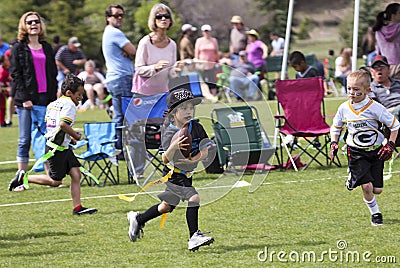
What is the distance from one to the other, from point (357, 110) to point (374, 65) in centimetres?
341

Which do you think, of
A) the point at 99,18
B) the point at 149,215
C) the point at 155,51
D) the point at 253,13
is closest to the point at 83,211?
the point at 149,215

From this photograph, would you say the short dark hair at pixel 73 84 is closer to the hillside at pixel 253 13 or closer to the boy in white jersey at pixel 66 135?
the boy in white jersey at pixel 66 135

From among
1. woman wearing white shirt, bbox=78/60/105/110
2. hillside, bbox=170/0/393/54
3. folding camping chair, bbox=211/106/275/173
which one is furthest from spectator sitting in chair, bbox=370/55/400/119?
hillside, bbox=170/0/393/54

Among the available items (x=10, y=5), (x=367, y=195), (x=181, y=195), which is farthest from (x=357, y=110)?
(x=10, y=5)

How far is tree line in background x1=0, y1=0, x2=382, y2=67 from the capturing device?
4044 centimetres

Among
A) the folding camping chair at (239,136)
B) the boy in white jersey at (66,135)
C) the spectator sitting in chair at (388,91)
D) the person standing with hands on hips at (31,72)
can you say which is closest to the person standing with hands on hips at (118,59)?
the person standing with hands on hips at (31,72)

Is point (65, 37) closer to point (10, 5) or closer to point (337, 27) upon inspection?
point (10, 5)

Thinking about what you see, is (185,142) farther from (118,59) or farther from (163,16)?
(118,59)

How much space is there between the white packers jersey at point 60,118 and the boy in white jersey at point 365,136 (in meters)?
2.53

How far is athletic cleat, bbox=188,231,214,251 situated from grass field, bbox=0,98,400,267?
7 cm

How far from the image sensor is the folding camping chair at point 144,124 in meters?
9.61

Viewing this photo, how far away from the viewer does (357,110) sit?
7.12m

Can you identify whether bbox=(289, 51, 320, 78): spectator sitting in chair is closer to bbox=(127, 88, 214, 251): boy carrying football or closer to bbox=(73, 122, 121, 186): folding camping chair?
bbox=(73, 122, 121, 186): folding camping chair

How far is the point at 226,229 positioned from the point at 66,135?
2009mm
